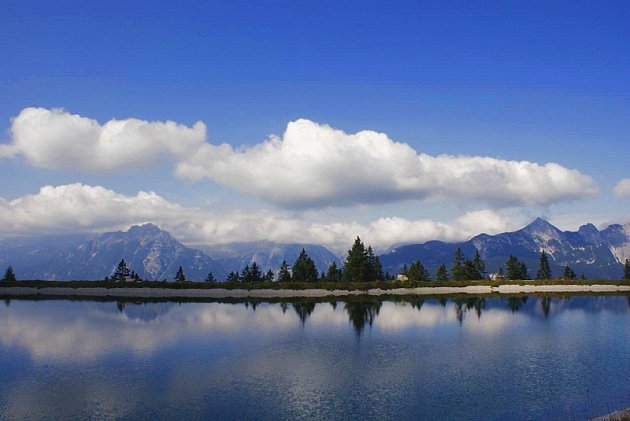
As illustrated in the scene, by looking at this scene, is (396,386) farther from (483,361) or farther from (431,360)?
(483,361)

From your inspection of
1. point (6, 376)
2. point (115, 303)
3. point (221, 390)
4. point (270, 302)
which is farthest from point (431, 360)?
point (115, 303)

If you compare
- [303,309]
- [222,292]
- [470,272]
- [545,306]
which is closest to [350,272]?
[222,292]

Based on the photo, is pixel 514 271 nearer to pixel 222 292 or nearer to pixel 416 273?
pixel 416 273

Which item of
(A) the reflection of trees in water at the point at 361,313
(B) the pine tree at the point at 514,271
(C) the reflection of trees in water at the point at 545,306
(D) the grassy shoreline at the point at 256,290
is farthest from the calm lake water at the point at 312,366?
(B) the pine tree at the point at 514,271

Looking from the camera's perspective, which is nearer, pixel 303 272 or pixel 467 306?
pixel 467 306

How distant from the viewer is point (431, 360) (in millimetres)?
40938

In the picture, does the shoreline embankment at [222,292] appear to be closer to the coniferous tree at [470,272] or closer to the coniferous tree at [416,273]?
the coniferous tree at [470,272]

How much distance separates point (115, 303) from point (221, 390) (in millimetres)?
71439

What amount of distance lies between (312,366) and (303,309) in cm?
4788

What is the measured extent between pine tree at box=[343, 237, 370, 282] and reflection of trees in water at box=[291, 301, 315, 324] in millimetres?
41868

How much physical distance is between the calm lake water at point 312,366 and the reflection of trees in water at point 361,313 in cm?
46

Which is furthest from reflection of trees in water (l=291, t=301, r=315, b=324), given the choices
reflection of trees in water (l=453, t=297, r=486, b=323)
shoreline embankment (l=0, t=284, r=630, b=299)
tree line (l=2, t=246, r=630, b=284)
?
tree line (l=2, t=246, r=630, b=284)

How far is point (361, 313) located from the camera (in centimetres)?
7800

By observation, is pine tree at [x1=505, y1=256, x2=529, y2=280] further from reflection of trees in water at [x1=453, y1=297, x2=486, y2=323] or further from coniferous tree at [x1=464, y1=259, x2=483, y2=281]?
reflection of trees in water at [x1=453, y1=297, x2=486, y2=323]
